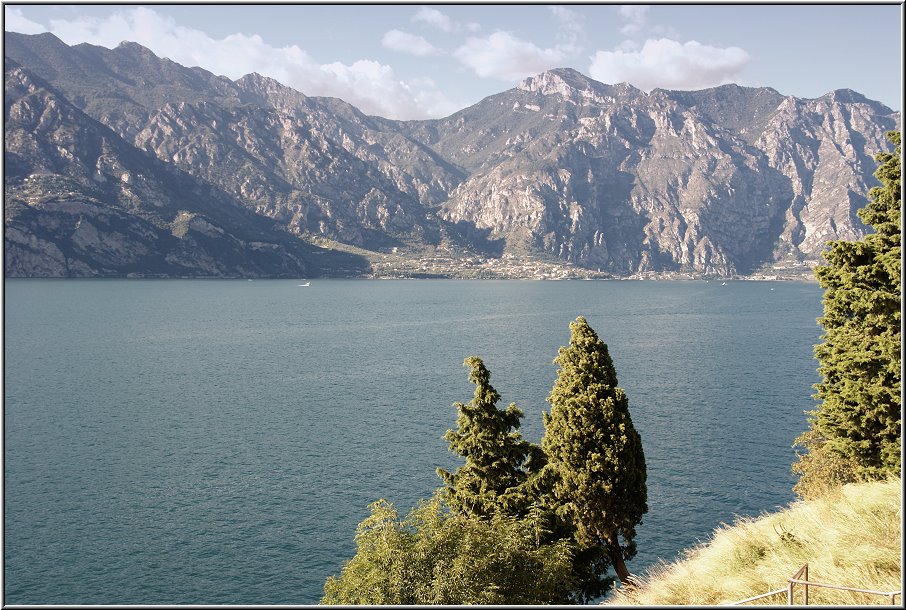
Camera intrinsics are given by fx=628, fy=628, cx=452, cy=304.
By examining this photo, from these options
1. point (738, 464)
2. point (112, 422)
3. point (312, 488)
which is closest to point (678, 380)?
point (738, 464)

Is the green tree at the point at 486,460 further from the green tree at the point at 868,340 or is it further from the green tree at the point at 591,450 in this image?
the green tree at the point at 868,340

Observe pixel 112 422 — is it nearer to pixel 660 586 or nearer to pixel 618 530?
pixel 618 530

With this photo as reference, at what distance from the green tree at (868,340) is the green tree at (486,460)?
16530mm

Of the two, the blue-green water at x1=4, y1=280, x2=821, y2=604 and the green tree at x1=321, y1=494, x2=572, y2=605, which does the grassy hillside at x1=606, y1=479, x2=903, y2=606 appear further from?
the blue-green water at x1=4, y1=280, x2=821, y2=604

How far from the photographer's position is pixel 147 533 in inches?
2154

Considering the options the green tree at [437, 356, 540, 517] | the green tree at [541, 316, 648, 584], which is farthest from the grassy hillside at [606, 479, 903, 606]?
the green tree at [437, 356, 540, 517]

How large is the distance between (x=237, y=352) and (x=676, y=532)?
11759cm

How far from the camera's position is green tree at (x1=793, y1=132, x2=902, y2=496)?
94.9 feet

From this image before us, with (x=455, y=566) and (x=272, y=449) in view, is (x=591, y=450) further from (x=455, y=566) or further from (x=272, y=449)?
(x=272, y=449)

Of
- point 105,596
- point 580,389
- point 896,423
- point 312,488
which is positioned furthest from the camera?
point 312,488

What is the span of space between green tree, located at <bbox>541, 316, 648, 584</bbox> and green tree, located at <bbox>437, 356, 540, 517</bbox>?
214cm

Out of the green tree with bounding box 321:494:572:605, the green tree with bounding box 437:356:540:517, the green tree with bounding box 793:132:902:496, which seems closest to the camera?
the green tree with bounding box 321:494:572:605

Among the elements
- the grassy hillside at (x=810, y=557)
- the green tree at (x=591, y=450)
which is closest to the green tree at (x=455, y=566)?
the green tree at (x=591, y=450)

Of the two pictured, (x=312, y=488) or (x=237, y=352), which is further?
(x=237, y=352)
